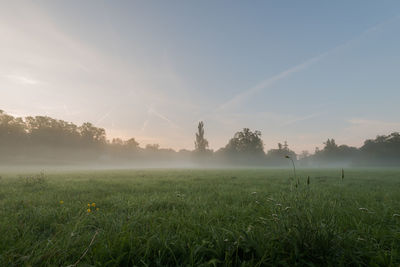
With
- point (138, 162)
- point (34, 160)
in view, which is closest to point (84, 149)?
point (34, 160)

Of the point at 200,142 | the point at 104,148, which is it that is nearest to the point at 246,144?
the point at 200,142

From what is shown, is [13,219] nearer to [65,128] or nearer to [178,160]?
[65,128]

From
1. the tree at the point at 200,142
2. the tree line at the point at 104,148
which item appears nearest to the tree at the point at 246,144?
the tree line at the point at 104,148

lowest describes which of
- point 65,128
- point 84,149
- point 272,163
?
point 272,163

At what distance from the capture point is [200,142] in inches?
3260

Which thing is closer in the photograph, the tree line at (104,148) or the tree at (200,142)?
the tree line at (104,148)

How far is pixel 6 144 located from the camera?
172 feet

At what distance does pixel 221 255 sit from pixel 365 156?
11751 centimetres

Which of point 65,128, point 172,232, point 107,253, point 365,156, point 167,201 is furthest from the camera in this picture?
point 365,156

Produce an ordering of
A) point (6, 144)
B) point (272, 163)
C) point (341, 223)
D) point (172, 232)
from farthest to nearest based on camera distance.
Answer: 1. point (272, 163)
2. point (6, 144)
3. point (341, 223)
4. point (172, 232)

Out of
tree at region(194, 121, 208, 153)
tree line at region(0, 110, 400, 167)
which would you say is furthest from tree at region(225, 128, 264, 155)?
tree at region(194, 121, 208, 153)

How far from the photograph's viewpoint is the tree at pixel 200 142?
270 feet

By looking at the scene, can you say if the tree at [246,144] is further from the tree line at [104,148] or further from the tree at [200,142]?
the tree at [200,142]

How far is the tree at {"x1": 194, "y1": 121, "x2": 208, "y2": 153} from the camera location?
8220cm
